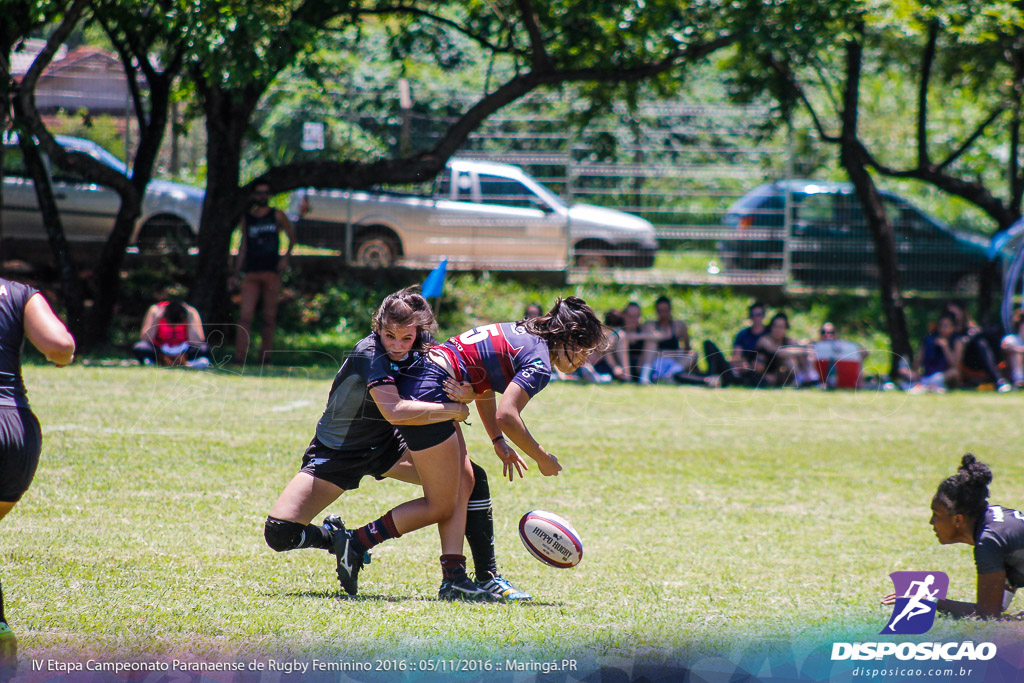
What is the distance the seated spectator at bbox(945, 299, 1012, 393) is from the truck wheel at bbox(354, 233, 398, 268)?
841 centimetres

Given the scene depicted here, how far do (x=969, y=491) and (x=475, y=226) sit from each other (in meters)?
12.6

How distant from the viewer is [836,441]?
10422 millimetres

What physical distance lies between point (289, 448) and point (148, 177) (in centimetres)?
684

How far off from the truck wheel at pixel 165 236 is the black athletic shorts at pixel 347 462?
38.1 ft

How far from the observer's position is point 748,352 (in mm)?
13711

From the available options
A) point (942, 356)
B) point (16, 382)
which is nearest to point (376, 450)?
point (16, 382)

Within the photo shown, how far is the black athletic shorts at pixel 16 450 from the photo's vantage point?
3734 mm

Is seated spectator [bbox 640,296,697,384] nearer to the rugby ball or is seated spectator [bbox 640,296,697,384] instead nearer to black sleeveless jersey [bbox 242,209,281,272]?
black sleeveless jersey [bbox 242,209,281,272]

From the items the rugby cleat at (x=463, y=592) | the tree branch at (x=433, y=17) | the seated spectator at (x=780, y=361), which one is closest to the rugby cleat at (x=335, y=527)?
the rugby cleat at (x=463, y=592)

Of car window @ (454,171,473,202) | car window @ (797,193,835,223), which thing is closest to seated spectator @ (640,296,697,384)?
car window @ (454,171,473,202)

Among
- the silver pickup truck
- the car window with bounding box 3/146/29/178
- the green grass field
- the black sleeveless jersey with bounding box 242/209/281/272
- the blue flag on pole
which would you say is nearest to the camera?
the green grass field

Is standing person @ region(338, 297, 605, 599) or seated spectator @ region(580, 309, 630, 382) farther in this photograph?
seated spectator @ region(580, 309, 630, 382)

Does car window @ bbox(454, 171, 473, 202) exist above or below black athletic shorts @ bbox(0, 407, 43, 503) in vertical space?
above

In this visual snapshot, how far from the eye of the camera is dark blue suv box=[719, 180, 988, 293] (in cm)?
1783
